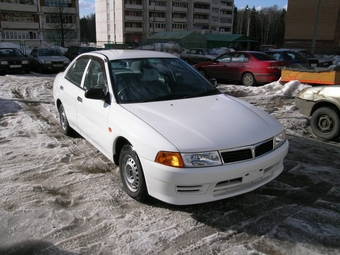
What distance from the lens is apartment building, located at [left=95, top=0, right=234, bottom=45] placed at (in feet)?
236

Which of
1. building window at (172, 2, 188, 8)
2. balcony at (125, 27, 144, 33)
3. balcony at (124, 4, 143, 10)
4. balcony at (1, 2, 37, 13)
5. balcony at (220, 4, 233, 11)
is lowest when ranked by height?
balcony at (125, 27, 144, 33)

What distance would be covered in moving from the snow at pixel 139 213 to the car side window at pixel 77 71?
117 cm

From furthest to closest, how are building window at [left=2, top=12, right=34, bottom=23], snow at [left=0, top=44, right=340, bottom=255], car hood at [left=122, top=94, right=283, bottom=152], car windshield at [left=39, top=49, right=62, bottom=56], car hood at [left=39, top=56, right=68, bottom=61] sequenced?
1. building window at [left=2, top=12, right=34, bottom=23]
2. car windshield at [left=39, top=49, right=62, bottom=56]
3. car hood at [left=39, top=56, right=68, bottom=61]
4. car hood at [left=122, top=94, right=283, bottom=152]
5. snow at [left=0, top=44, right=340, bottom=255]

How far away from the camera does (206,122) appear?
3391mm

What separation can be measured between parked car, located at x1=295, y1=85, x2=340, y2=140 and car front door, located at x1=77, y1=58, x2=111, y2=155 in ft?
13.9

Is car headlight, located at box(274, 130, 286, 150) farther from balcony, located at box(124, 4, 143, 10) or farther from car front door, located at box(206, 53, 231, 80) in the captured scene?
balcony, located at box(124, 4, 143, 10)

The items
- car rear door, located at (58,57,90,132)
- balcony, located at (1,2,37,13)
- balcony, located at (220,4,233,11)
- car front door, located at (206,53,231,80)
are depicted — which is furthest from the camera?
balcony, located at (220,4,233,11)

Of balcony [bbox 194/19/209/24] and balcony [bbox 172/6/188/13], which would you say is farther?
balcony [bbox 194/19/209/24]

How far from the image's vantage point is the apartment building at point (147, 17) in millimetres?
72000

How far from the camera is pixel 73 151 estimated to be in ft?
16.8

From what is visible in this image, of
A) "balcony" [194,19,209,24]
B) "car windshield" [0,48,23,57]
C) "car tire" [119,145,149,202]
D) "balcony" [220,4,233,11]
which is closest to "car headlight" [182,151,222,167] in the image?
"car tire" [119,145,149,202]

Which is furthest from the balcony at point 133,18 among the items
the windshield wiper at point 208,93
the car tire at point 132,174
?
the car tire at point 132,174

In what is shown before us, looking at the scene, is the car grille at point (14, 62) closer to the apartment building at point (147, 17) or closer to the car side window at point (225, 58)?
the car side window at point (225, 58)

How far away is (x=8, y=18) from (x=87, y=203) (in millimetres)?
60723
